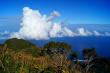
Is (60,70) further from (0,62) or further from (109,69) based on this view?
(109,69)

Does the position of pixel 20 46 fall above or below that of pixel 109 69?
above

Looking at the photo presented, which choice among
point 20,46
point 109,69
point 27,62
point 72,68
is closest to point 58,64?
point 72,68

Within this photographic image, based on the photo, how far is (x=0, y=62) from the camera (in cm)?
2341

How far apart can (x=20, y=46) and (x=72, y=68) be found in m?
23.0

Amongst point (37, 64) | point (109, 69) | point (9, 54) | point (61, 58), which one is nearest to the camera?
point (61, 58)

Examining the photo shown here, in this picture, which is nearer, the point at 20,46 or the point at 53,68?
the point at 53,68

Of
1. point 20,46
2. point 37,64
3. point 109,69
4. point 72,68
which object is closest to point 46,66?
point 37,64

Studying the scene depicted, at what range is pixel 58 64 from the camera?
22156 millimetres

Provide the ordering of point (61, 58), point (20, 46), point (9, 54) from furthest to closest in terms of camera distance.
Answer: point (20, 46)
point (9, 54)
point (61, 58)

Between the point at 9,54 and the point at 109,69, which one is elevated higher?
the point at 9,54

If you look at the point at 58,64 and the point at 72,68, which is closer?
the point at 58,64

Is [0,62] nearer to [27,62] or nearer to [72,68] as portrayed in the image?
[27,62]

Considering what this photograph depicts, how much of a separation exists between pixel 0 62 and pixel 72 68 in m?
5.37

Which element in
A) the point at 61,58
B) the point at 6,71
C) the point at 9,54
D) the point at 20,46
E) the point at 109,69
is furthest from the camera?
the point at 20,46
